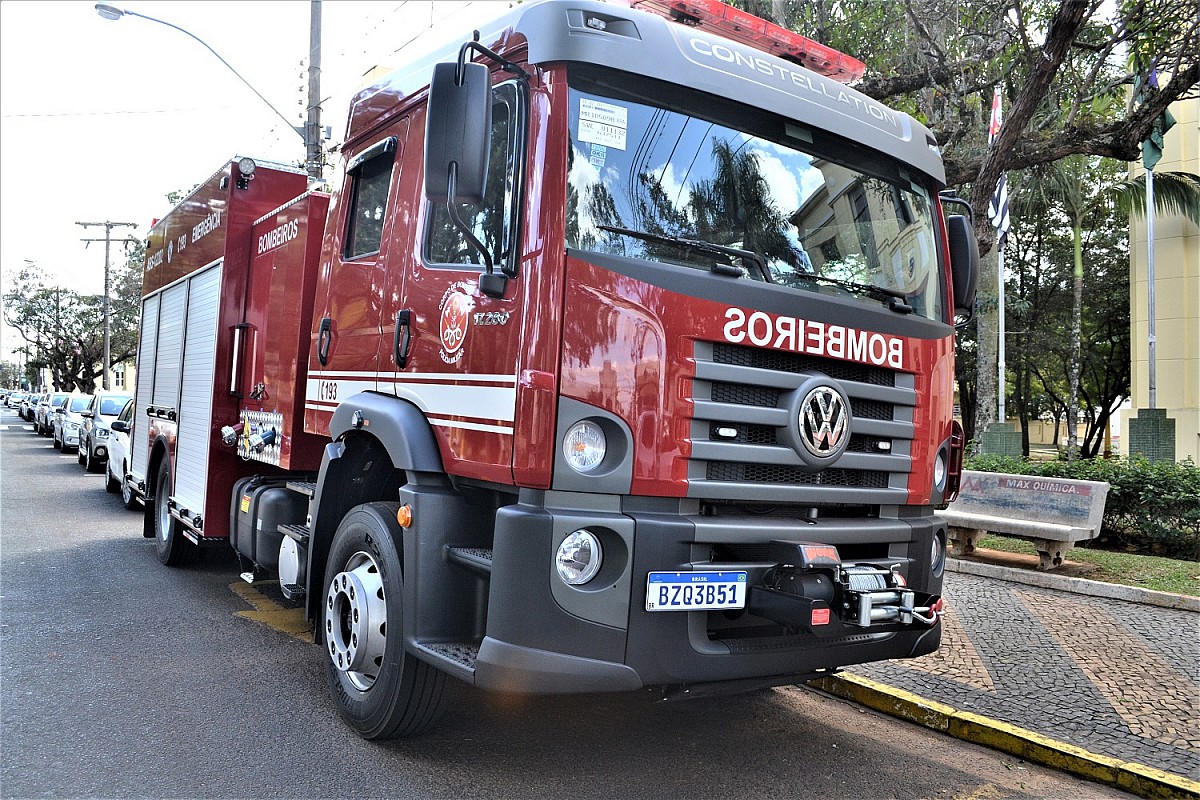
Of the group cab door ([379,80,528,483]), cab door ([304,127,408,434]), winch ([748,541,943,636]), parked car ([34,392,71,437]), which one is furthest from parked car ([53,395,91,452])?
winch ([748,541,943,636])

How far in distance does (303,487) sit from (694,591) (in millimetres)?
2996

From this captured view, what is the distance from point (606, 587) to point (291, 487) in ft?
9.99

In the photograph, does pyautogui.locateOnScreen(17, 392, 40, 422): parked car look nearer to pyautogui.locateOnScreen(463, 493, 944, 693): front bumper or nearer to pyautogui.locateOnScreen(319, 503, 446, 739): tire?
pyautogui.locateOnScreen(319, 503, 446, 739): tire

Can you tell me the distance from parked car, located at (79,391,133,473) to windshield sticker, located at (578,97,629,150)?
1584 centimetres

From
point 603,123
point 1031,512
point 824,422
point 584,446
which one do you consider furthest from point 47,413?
point 824,422

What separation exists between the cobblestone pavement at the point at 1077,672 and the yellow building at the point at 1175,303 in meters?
12.3

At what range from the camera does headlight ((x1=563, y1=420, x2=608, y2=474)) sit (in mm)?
3227

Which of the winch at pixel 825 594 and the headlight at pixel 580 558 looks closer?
the headlight at pixel 580 558

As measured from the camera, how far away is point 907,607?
369 centimetres

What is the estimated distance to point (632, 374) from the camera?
3293mm

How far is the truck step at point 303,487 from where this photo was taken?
528 centimetres

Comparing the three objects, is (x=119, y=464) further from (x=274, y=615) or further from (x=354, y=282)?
(x=354, y=282)

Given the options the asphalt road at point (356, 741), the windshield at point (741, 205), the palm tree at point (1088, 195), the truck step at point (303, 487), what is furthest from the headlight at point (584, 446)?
the palm tree at point (1088, 195)

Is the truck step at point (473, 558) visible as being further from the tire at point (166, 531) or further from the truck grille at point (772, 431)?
the tire at point (166, 531)
